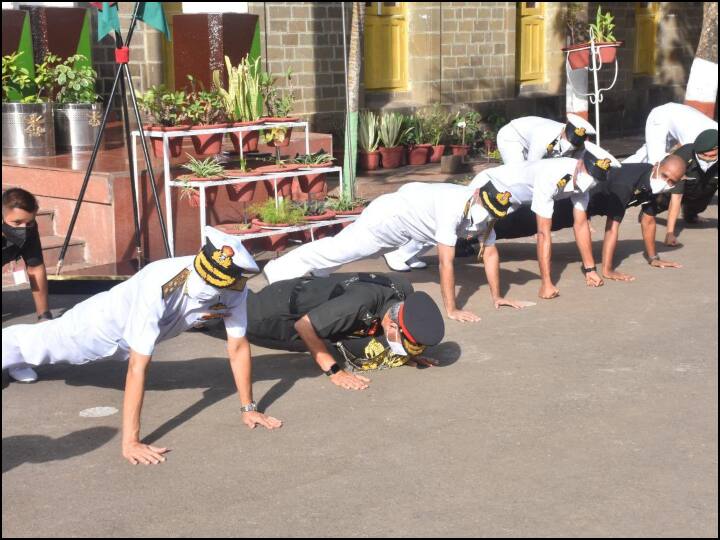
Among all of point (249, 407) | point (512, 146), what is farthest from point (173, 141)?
point (249, 407)

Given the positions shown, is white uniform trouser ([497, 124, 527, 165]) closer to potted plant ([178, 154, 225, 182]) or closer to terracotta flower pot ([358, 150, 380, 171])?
potted plant ([178, 154, 225, 182])

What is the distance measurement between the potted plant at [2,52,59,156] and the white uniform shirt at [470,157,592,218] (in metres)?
4.41

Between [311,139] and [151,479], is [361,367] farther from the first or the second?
[311,139]

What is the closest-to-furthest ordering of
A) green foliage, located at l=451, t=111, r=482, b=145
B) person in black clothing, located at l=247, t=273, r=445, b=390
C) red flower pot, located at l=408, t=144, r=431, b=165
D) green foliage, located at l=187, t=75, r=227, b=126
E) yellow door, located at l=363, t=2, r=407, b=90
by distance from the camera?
person in black clothing, located at l=247, t=273, r=445, b=390 → green foliage, located at l=187, t=75, r=227, b=126 → red flower pot, located at l=408, t=144, r=431, b=165 → green foliage, located at l=451, t=111, r=482, b=145 → yellow door, located at l=363, t=2, r=407, b=90

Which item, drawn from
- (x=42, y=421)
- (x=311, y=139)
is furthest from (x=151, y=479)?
(x=311, y=139)

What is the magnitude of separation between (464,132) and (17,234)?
10023 mm

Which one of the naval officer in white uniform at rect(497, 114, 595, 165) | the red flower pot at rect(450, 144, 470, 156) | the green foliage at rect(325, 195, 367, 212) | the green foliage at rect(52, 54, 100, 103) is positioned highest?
the green foliage at rect(52, 54, 100, 103)

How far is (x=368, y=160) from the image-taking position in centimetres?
1466

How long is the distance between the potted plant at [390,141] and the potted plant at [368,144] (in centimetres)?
14

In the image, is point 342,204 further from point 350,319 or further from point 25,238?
point 350,319

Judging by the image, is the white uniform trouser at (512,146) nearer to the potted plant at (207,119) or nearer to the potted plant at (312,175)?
the potted plant at (312,175)

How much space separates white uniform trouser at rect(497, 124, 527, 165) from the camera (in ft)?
33.6

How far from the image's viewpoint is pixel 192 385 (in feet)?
21.1

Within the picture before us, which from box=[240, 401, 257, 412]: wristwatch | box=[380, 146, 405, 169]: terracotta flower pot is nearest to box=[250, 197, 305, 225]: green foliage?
box=[240, 401, 257, 412]: wristwatch
